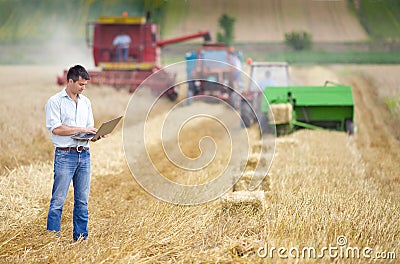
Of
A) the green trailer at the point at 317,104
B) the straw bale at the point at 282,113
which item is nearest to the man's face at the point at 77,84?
the straw bale at the point at 282,113

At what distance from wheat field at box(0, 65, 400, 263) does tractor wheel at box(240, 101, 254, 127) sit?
2884mm

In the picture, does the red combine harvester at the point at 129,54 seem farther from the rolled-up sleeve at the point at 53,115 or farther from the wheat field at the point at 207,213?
the rolled-up sleeve at the point at 53,115

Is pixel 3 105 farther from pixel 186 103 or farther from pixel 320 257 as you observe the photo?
pixel 320 257

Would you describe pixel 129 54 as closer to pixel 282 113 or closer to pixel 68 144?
pixel 282 113

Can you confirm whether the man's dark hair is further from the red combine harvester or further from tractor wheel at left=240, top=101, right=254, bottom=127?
the red combine harvester

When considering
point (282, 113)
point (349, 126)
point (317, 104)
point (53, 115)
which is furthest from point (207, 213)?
point (349, 126)

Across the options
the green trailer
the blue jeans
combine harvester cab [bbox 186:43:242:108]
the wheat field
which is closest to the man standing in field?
the blue jeans

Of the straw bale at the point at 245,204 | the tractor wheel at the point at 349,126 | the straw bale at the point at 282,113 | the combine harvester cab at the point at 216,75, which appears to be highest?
the combine harvester cab at the point at 216,75

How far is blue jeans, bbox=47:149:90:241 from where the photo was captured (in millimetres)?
5000

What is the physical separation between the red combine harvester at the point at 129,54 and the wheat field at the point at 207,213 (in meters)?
7.91

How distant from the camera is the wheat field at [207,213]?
4.31 m

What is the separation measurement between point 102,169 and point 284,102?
490 cm

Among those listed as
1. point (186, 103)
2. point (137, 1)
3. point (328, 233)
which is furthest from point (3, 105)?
point (137, 1)

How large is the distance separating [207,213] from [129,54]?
48.7 ft
